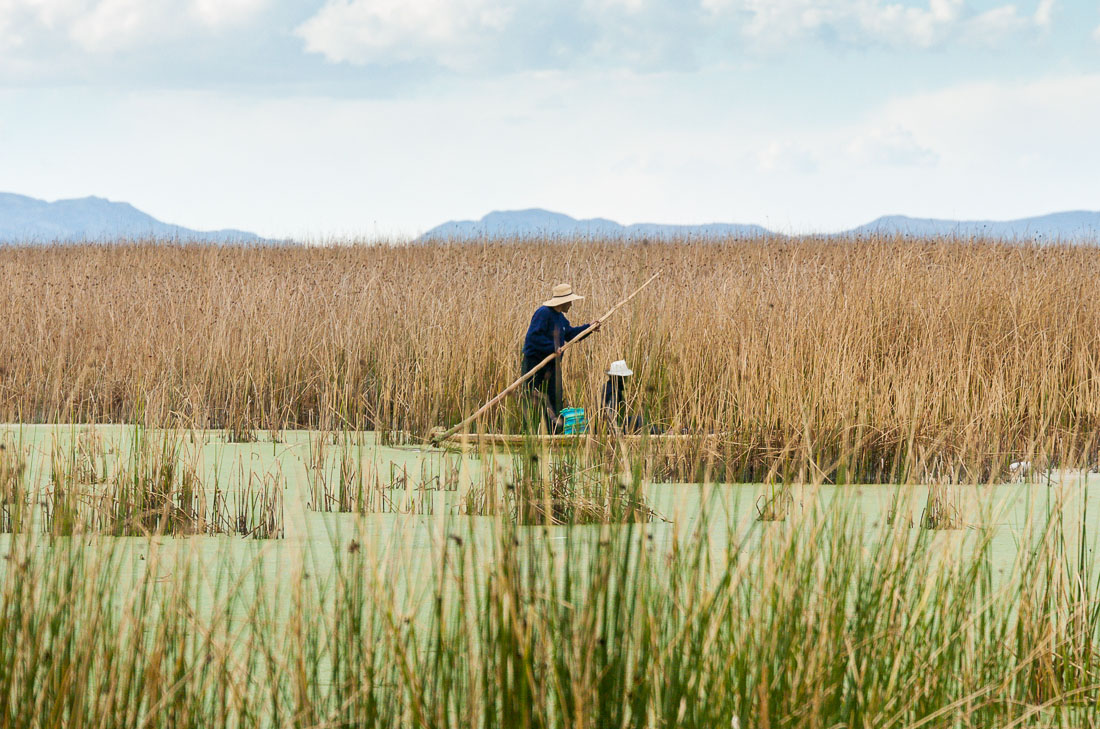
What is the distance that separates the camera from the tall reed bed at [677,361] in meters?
5.59

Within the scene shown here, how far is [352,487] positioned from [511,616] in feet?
10.1

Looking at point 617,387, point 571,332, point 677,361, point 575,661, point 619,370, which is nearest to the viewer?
point 575,661

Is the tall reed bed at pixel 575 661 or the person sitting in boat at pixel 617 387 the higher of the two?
the person sitting in boat at pixel 617 387

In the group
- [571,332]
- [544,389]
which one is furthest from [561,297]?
[544,389]

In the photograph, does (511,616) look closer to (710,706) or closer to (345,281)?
(710,706)

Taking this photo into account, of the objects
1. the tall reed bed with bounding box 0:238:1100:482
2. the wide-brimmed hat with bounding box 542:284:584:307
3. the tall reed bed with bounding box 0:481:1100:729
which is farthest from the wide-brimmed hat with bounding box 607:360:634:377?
the tall reed bed with bounding box 0:481:1100:729

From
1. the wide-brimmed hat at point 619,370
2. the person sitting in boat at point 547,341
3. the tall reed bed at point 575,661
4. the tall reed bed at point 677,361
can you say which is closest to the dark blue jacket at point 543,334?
the person sitting in boat at point 547,341

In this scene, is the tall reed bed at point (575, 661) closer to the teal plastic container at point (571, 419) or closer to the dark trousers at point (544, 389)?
the teal plastic container at point (571, 419)

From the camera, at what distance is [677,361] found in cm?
643

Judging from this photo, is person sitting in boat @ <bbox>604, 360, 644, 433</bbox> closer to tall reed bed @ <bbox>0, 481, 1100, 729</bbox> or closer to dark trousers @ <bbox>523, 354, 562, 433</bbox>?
dark trousers @ <bbox>523, 354, 562, 433</bbox>

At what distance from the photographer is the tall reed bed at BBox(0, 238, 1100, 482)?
220 inches

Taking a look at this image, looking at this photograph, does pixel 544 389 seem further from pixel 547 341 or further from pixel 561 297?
pixel 561 297

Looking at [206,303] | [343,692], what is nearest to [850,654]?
[343,692]

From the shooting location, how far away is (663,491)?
4.99 metres
